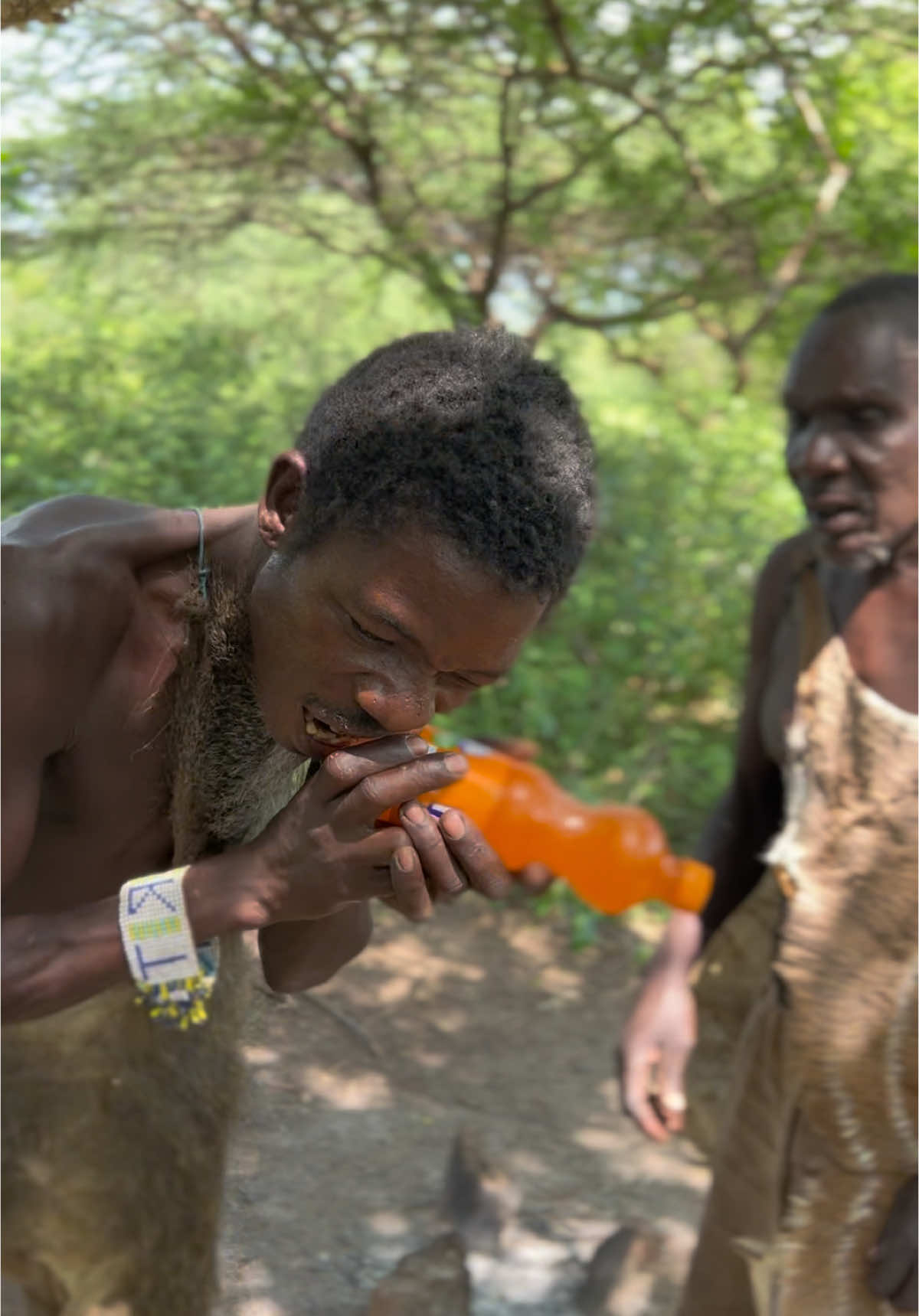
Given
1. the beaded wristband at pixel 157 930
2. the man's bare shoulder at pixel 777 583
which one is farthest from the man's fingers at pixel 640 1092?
the beaded wristband at pixel 157 930

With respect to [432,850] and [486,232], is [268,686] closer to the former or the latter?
[432,850]

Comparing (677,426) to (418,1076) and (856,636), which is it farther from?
(856,636)

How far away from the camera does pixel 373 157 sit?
4961mm

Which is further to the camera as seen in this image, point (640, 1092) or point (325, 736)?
point (640, 1092)

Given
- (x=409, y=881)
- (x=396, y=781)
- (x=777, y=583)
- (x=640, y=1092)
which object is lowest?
(x=640, y=1092)

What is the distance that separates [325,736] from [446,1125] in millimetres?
2603

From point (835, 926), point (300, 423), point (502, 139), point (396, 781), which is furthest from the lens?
point (300, 423)

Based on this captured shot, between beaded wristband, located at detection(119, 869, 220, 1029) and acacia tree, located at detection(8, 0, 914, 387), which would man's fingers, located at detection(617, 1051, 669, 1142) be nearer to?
beaded wristband, located at detection(119, 869, 220, 1029)

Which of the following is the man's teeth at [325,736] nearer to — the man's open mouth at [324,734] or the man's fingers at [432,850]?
the man's open mouth at [324,734]

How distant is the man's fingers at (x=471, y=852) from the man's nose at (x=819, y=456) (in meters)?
1.31

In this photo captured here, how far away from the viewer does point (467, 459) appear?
153 cm

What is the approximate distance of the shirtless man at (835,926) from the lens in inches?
92.4

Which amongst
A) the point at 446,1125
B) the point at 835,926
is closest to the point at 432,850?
the point at 835,926

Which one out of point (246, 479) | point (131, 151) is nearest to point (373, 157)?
point (131, 151)
